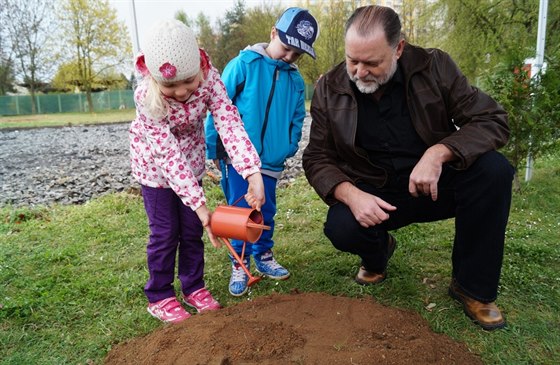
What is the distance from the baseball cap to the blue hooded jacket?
18 cm

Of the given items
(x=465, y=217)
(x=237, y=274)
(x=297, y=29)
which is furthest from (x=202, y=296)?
(x=297, y=29)

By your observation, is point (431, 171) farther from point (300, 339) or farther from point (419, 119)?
point (300, 339)

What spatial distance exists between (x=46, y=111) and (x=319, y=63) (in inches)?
803

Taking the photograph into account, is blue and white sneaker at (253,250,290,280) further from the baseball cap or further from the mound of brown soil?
the baseball cap


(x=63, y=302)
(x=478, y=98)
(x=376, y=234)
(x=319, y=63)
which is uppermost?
(x=319, y=63)

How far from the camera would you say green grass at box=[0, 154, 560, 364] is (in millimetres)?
2551

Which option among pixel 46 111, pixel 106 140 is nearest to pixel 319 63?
pixel 46 111

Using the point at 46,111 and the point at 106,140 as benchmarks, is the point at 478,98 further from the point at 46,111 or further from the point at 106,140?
the point at 46,111

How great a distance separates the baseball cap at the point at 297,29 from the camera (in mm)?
3107

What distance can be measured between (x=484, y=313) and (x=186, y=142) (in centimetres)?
187

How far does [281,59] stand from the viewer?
3258 millimetres

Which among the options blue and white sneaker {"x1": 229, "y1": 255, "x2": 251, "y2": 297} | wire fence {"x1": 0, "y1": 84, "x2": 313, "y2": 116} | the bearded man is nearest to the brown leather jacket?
the bearded man

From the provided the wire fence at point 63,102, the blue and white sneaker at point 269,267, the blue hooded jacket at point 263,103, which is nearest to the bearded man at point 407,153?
the blue hooded jacket at point 263,103

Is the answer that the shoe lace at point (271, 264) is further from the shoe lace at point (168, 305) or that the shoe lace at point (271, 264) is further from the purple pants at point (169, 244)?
the shoe lace at point (168, 305)
